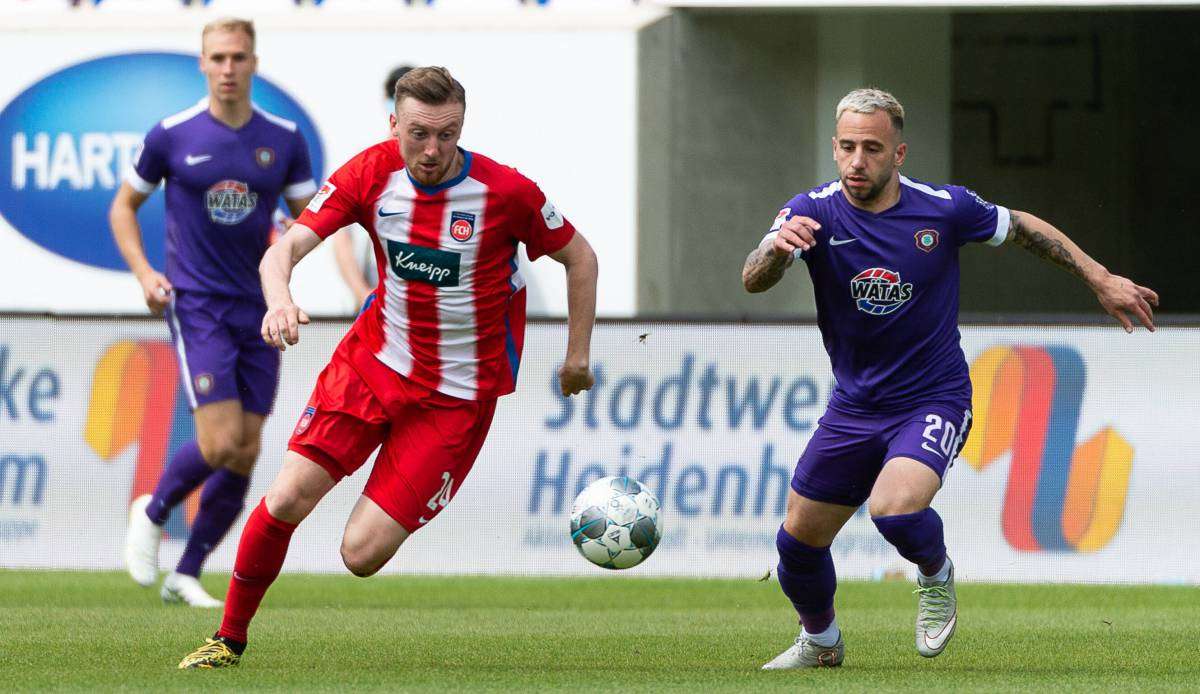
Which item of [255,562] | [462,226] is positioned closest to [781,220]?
[462,226]

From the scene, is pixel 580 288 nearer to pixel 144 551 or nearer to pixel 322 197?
pixel 322 197

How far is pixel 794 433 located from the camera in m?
10.9

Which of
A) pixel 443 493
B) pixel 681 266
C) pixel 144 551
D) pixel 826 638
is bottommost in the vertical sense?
pixel 144 551

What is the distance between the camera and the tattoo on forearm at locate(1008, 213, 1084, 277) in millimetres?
6797

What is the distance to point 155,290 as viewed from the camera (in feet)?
29.4

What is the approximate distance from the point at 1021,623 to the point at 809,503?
223 cm

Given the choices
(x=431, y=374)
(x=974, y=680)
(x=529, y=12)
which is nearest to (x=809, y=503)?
(x=974, y=680)

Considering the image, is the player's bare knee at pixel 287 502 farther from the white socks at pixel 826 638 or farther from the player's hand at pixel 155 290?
the player's hand at pixel 155 290

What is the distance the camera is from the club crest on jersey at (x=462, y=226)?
21.9ft

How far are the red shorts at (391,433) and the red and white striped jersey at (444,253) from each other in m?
0.06

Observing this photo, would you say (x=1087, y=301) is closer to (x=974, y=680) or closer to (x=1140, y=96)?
(x=1140, y=96)

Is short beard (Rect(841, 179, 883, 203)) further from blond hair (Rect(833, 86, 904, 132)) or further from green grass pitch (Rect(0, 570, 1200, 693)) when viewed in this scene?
green grass pitch (Rect(0, 570, 1200, 693))

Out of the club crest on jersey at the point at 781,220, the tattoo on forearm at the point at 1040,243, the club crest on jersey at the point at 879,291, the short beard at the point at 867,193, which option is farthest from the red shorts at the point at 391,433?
the tattoo on forearm at the point at 1040,243

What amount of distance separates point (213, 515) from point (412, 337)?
2.85 m
